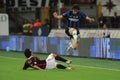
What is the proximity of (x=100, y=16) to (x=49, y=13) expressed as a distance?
6.97 m

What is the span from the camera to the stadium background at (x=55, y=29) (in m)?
22.4

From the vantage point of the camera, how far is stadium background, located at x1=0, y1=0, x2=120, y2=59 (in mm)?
22380

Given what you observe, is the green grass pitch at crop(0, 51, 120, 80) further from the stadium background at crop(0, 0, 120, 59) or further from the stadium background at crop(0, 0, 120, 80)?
the stadium background at crop(0, 0, 120, 59)

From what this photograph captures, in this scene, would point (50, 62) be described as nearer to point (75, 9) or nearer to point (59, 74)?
point (59, 74)

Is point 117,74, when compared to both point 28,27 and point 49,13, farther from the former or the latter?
point 49,13

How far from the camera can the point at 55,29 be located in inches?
1185

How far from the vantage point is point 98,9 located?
33.2 m

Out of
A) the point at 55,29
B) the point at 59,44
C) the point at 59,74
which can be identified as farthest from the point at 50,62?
the point at 55,29

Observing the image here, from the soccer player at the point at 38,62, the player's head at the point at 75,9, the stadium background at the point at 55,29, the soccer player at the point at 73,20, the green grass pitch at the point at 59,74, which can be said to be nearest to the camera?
the green grass pitch at the point at 59,74

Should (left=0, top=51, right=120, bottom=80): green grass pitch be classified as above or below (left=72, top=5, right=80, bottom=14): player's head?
below

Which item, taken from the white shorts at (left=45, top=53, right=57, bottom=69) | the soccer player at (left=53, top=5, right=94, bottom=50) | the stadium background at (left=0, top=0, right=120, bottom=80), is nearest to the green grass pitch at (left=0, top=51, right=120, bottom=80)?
the stadium background at (left=0, top=0, right=120, bottom=80)

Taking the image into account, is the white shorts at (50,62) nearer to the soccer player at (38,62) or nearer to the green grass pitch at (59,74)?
the soccer player at (38,62)

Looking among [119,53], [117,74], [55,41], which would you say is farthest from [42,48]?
[117,74]

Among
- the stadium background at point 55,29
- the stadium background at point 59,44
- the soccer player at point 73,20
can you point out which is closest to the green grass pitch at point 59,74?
the stadium background at point 59,44
